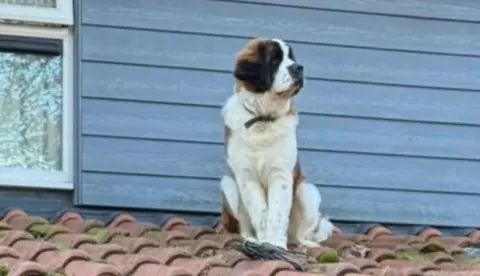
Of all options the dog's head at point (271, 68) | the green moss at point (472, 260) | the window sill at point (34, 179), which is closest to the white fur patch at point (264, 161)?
the dog's head at point (271, 68)

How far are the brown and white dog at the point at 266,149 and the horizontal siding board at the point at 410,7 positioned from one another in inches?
61.1

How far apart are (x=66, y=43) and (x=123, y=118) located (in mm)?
526

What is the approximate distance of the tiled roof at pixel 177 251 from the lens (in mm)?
5152

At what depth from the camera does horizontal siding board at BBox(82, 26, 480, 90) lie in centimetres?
722

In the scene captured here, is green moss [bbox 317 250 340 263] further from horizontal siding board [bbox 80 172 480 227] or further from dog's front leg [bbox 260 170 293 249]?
horizontal siding board [bbox 80 172 480 227]

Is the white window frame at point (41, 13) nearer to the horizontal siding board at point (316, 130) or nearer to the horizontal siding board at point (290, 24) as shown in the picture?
the horizontal siding board at point (290, 24)

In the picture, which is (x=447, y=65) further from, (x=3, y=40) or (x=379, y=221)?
(x=3, y=40)

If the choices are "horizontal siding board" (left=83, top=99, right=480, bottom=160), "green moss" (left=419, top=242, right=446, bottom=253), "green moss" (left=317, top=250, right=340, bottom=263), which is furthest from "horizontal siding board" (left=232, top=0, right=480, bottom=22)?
"green moss" (left=317, top=250, right=340, bottom=263)

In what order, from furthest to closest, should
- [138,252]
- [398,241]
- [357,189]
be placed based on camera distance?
[357,189] → [398,241] → [138,252]

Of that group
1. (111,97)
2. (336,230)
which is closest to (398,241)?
(336,230)

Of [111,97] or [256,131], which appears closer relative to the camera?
[256,131]

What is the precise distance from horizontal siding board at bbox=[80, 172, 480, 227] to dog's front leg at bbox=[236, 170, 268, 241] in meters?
1.17

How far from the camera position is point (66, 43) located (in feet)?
23.6

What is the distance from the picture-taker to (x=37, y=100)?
716 cm
